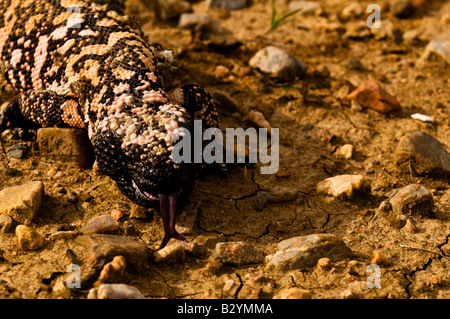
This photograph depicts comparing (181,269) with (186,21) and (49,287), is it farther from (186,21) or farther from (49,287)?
(186,21)

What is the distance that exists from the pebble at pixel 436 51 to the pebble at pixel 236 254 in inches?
94.2

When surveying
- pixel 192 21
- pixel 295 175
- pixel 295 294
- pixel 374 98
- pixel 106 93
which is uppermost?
pixel 192 21

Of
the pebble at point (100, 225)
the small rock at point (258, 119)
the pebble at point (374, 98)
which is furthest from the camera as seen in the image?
the pebble at point (374, 98)

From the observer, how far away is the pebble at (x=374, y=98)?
11.3ft

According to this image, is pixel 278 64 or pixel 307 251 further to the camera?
pixel 278 64

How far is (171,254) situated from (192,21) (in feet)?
8.29

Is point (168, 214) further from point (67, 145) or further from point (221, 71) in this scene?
point (221, 71)

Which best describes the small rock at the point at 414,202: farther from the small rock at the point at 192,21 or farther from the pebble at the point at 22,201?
the small rock at the point at 192,21

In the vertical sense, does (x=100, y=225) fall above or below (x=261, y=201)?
below

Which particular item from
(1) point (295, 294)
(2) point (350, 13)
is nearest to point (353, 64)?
(2) point (350, 13)

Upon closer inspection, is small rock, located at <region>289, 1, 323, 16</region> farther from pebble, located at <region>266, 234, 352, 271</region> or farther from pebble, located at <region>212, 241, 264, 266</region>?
pebble, located at <region>212, 241, 264, 266</region>

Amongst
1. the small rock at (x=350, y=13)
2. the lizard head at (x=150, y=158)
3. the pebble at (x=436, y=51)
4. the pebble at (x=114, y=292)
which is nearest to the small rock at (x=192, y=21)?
the small rock at (x=350, y=13)

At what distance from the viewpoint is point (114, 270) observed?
2139 millimetres

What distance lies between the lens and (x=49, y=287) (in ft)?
6.92
